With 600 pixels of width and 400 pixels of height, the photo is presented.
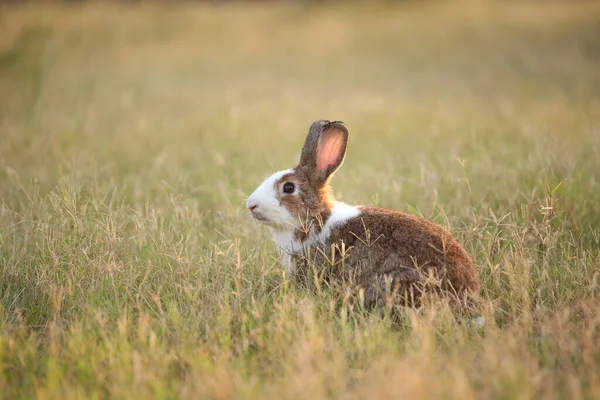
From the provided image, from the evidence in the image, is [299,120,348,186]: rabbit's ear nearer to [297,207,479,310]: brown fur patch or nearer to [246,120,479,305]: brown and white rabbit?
[246,120,479,305]: brown and white rabbit

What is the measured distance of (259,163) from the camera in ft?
21.9

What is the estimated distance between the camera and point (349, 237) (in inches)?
152

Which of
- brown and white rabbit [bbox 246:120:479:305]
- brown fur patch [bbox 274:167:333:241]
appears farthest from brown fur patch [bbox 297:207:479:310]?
brown fur patch [bbox 274:167:333:241]

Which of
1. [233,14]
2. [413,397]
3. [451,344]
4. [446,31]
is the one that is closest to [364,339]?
[451,344]

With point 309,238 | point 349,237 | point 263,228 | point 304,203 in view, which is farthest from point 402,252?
point 263,228

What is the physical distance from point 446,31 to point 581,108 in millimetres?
7475

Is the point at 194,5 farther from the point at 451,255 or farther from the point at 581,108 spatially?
the point at 451,255

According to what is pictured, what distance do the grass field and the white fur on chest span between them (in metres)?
0.12

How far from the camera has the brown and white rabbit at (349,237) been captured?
3500 mm

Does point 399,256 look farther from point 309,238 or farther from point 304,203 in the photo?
point 304,203

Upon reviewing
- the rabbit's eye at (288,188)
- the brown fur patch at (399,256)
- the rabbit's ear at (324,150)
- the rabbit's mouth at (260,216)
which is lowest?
the brown fur patch at (399,256)

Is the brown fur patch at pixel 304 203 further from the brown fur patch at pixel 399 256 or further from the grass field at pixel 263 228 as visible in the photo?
the grass field at pixel 263 228

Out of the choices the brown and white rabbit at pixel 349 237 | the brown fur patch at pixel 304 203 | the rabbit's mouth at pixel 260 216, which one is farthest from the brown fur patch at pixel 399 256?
the rabbit's mouth at pixel 260 216

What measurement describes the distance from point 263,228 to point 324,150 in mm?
939
